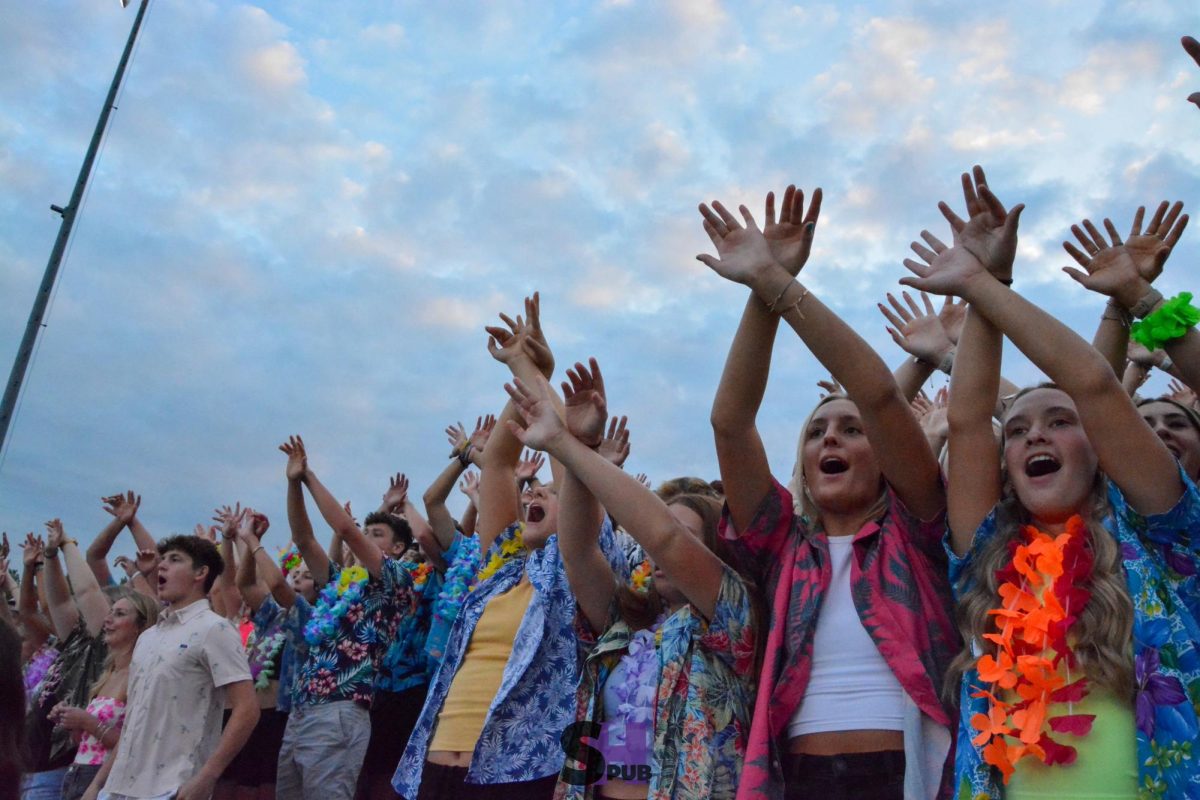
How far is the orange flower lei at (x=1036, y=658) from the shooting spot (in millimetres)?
2533

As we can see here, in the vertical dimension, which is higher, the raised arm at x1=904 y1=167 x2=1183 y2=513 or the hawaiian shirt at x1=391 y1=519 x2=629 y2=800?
the raised arm at x1=904 y1=167 x2=1183 y2=513

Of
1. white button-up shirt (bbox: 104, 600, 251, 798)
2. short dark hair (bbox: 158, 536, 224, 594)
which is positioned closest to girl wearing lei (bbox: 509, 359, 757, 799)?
white button-up shirt (bbox: 104, 600, 251, 798)

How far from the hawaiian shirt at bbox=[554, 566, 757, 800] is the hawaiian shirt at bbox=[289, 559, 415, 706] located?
3.21m

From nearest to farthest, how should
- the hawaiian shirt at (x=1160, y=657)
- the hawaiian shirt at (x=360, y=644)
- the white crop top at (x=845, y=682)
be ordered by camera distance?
the hawaiian shirt at (x=1160, y=657) → the white crop top at (x=845, y=682) → the hawaiian shirt at (x=360, y=644)

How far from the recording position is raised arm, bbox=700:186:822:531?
3.13m

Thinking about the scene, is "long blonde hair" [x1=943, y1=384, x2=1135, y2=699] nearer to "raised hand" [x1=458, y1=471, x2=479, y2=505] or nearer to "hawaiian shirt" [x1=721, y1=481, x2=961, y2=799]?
"hawaiian shirt" [x1=721, y1=481, x2=961, y2=799]

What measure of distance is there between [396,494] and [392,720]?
195cm

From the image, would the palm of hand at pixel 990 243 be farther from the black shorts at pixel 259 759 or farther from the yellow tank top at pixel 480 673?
the black shorts at pixel 259 759

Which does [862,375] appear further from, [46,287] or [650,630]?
[46,287]

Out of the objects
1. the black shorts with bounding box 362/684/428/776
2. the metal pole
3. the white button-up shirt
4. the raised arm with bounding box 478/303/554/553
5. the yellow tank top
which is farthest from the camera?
the metal pole

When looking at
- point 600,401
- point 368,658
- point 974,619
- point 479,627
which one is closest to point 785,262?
point 600,401

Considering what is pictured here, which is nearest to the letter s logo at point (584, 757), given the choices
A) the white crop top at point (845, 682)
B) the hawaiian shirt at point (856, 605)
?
the hawaiian shirt at point (856, 605)

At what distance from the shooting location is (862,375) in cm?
297

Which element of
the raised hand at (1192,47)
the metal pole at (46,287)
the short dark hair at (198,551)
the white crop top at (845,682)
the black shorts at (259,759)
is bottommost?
the black shorts at (259,759)
